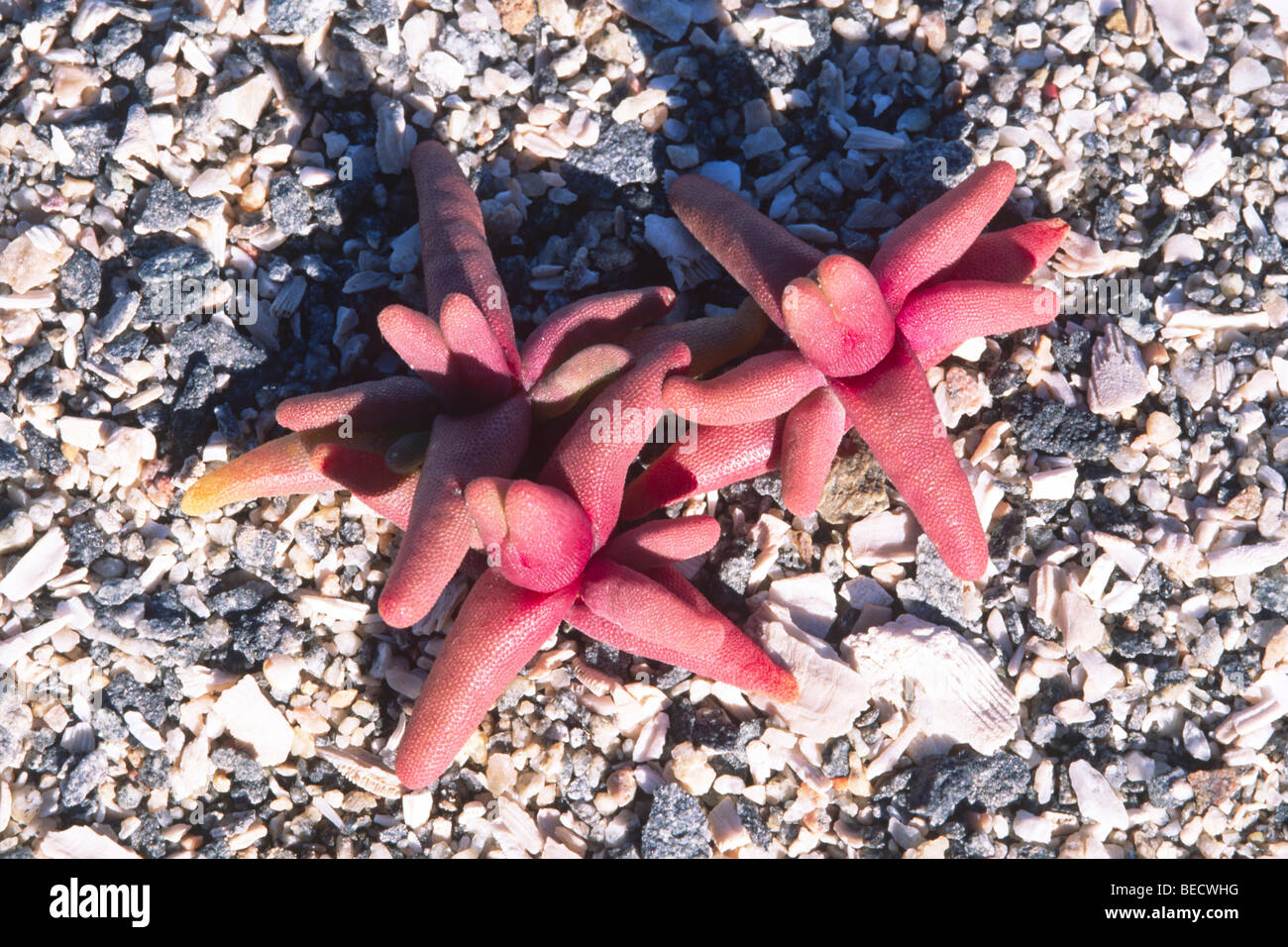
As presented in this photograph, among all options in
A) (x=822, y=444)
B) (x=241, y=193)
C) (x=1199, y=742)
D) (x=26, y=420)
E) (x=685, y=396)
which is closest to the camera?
(x=685, y=396)

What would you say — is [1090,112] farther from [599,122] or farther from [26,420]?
[26,420]

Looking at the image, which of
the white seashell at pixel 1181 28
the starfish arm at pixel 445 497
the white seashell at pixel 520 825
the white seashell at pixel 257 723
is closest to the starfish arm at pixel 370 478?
the starfish arm at pixel 445 497

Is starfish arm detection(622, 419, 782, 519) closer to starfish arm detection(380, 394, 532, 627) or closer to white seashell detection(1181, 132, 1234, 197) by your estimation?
starfish arm detection(380, 394, 532, 627)

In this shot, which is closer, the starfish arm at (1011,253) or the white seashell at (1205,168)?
the starfish arm at (1011,253)

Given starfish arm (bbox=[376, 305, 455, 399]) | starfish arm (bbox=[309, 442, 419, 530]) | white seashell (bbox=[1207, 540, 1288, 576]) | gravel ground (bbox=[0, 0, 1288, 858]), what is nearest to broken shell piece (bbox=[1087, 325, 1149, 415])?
gravel ground (bbox=[0, 0, 1288, 858])

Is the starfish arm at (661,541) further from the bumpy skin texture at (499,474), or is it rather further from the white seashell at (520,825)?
the white seashell at (520,825)

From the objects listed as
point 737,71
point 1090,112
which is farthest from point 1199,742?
point 737,71

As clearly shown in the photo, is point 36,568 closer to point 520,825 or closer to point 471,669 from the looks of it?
point 471,669
